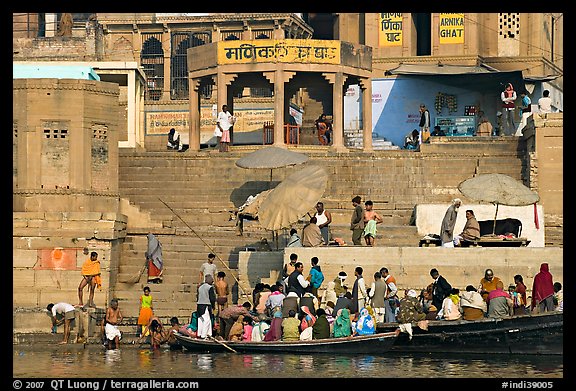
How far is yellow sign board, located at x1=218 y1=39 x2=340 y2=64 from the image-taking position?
132 ft

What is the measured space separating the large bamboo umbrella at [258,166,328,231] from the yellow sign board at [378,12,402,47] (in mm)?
17726

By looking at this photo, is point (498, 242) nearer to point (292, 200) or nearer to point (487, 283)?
point (487, 283)

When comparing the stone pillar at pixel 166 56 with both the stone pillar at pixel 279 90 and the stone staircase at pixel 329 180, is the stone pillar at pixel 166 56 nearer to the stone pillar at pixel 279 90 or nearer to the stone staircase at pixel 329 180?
the stone pillar at pixel 279 90

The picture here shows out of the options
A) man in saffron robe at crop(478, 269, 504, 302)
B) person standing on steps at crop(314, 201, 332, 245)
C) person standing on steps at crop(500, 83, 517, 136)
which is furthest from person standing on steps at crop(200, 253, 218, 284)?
person standing on steps at crop(500, 83, 517, 136)

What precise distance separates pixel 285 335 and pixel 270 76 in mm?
13254

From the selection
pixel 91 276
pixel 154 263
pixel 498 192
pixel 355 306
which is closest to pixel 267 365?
pixel 355 306

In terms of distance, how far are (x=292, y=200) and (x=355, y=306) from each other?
9.62ft

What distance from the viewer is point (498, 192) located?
31094 mm

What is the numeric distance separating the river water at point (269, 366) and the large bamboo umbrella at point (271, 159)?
6481mm

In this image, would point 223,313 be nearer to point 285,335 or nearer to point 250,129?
point 285,335

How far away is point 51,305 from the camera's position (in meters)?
30.9

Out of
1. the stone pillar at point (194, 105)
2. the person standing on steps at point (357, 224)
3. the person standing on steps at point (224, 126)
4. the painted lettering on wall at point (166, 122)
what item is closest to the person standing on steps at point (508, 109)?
the person standing on steps at point (224, 126)
